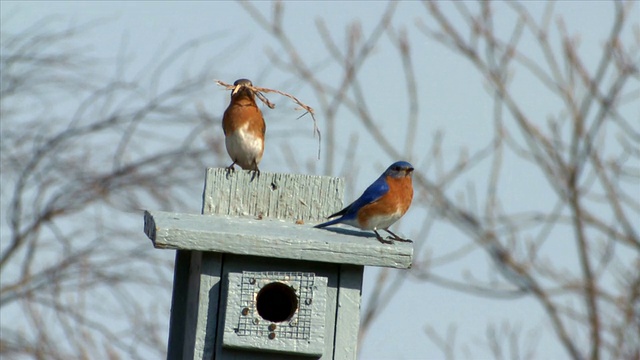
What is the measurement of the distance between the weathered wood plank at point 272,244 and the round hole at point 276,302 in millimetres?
156

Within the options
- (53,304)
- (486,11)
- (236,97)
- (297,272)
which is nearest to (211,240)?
(297,272)

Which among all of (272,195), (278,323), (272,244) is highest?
(272,195)

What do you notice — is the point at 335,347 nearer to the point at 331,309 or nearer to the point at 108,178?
the point at 331,309

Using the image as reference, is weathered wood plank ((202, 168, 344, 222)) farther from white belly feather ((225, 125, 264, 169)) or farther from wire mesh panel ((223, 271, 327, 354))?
white belly feather ((225, 125, 264, 169))

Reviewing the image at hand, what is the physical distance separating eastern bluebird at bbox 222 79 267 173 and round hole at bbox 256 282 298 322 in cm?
166

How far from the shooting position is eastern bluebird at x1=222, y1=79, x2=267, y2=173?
6.06m

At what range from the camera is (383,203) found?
15.6ft

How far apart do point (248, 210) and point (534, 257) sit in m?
2.08

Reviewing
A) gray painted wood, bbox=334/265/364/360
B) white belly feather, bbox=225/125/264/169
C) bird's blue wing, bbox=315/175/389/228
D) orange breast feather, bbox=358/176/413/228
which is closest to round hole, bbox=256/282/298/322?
gray painted wood, bbox=334/265/364/360

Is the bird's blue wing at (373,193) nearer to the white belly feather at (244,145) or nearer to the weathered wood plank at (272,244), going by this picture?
the weathered wood plank at (272,244)

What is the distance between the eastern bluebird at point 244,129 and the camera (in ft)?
19.9

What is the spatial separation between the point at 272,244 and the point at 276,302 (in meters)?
0.40

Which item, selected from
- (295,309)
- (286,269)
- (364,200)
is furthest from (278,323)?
(364,200)

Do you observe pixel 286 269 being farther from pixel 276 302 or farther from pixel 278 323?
pixel 276 302
